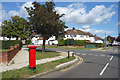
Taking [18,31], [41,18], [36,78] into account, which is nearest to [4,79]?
[36,78]

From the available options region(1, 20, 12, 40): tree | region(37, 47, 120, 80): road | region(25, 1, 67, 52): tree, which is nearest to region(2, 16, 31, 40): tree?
region(1, 20, 12, 40): tree

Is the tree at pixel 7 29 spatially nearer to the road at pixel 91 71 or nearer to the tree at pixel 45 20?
the tree at pixel 45 20

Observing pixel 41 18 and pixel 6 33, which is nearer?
pixel 41 18

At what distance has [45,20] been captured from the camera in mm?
17188

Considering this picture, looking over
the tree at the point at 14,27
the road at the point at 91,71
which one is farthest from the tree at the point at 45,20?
the tree at the point at 14,27

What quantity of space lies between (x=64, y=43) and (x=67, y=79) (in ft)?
143

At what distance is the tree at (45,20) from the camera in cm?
1738

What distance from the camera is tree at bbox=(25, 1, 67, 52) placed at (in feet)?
57.0

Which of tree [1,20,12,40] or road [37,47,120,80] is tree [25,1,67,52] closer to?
road [37,47,120,80]

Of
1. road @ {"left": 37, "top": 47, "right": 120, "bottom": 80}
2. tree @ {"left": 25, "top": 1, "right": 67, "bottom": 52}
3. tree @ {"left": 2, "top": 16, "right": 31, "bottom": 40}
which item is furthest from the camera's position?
tree @ {"left": 2, "top": 16, "right": 31, "bottom": 40}

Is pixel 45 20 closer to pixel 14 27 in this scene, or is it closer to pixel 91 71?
pixel 91 71

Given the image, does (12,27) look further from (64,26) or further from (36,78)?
(36,78)

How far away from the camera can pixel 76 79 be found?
649cm

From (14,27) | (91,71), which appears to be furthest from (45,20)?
(14,27)
